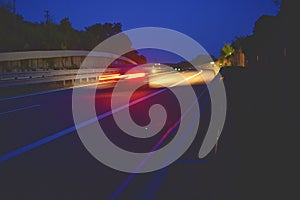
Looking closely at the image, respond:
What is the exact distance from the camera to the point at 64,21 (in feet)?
290

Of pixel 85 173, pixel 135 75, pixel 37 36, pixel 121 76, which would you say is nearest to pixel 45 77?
pixel 121 76

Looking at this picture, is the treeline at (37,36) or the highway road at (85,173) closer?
the highway road at (85,173)

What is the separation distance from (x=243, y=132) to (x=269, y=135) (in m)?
0.74

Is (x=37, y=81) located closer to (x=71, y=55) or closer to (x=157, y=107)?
(x=157, y=107)

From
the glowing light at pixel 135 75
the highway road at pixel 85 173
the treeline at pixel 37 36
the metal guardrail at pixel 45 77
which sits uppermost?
the treeline at pixel 37 36

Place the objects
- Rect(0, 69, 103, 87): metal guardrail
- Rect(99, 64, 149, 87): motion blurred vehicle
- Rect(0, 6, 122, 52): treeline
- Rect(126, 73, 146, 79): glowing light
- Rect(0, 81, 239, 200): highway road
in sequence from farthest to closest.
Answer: Rect(0, 6, 122, 52): treeline, Rect(126, 73, 146, 79): glowing light, Rect(99, 64, 149, 87): motion blurred vehicle, Rect(0, 69, 103, 87): metal guardrail, Rect(0, 81, 239, 200): highway road

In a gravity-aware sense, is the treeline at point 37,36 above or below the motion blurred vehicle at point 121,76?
above

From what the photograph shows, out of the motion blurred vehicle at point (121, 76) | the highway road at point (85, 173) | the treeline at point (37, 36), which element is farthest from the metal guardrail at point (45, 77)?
the treeline at point (37, 36)

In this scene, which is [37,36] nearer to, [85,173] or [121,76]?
[121,76]

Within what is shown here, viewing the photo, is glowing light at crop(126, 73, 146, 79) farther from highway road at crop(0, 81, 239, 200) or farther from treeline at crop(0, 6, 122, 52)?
highway road at crop(0, 81, 239, 200)

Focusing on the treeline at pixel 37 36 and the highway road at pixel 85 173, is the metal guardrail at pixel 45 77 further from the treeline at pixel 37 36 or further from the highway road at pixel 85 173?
the treeline at pixel 37 36

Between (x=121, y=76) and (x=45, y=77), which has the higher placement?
(x=121, y=76)

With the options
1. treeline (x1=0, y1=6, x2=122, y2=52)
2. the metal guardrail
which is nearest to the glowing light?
the metal guardrail

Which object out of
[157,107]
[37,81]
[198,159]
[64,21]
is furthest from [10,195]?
[64,21]
